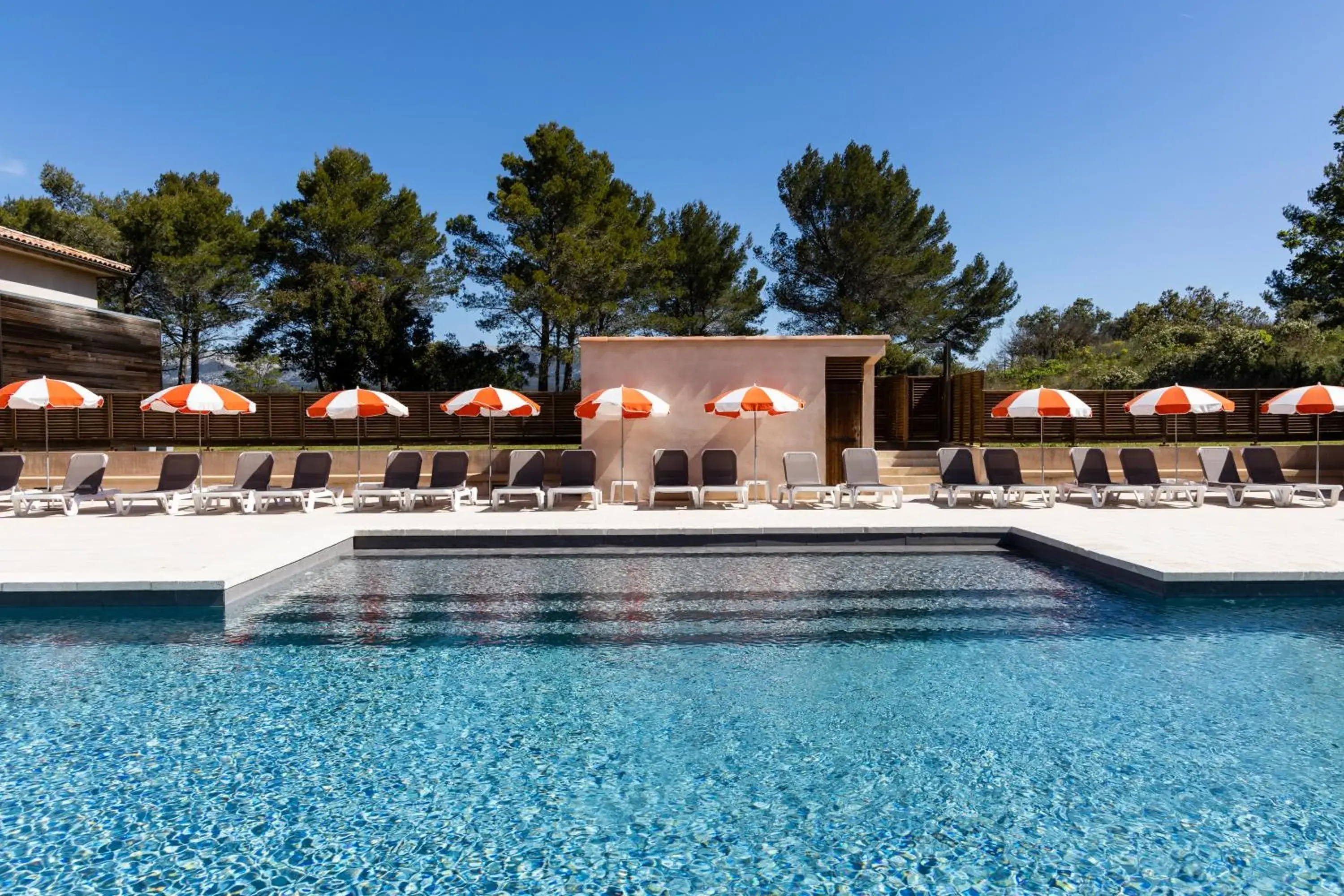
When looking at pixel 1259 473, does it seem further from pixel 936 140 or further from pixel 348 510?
pixel 348 510

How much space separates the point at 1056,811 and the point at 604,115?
29.5 m

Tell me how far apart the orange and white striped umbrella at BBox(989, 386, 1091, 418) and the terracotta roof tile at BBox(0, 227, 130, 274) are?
981 inches

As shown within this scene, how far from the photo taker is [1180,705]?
4598 millimetres

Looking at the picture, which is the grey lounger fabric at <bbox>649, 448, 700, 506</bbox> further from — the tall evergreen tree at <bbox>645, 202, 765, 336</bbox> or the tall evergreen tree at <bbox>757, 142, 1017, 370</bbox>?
the tall evergreen tree at <bbox>645, 202, 765, 336</bbox>

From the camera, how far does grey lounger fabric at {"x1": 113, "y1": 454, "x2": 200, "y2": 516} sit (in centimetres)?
1254

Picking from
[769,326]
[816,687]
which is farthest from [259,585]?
[769,326]

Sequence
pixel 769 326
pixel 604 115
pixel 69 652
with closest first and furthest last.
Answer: pixel 69 652 < pixel 604 115 < pixel 769 326

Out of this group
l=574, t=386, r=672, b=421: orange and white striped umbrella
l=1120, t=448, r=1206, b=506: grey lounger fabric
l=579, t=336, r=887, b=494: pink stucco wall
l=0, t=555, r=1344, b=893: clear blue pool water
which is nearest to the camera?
l=0, t=555, r=1344, b=893: clear blue pool water

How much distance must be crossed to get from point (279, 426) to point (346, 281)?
15.3m

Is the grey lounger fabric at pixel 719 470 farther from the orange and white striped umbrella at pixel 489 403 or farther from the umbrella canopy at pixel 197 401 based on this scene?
the umbrella canopy at pixel 197 401

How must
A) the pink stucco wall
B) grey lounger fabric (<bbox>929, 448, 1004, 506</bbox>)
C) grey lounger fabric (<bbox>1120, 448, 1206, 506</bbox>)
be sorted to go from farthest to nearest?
the pink stucco wall
grey lounger fabric (<bbox>929, 448, 1004, 506</bbox>)
grey lounger fabric (<bbox>1120, 448, 1206, 506</bbox>)

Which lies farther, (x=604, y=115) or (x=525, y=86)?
(x=604, y=115)

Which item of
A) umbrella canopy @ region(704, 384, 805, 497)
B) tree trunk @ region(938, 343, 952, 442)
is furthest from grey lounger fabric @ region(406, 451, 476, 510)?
tree trunk @ region(938, 343, 952, 442)

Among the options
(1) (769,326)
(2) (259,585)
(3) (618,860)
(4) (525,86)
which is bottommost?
(3) (618,860)
